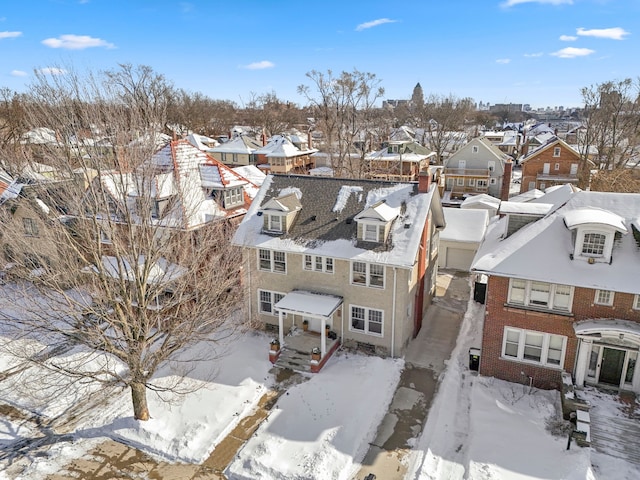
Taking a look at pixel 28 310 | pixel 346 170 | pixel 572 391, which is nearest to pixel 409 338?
pixel 572 391

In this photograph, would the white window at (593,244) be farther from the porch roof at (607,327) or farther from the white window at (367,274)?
the white window at (367,274)

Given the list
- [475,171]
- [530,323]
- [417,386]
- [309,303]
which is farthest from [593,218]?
[475,171]

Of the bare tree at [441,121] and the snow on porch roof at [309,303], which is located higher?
the bare tree at [441,121]

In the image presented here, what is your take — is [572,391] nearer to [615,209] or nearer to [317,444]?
[615,209]

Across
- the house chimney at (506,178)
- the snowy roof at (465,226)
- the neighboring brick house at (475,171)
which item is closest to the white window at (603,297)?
the snowy roof at (465,226)

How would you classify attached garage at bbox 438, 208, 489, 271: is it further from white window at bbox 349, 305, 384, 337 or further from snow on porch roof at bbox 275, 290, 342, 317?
snow on porch roof at bbox 275, 290, 342, 317
